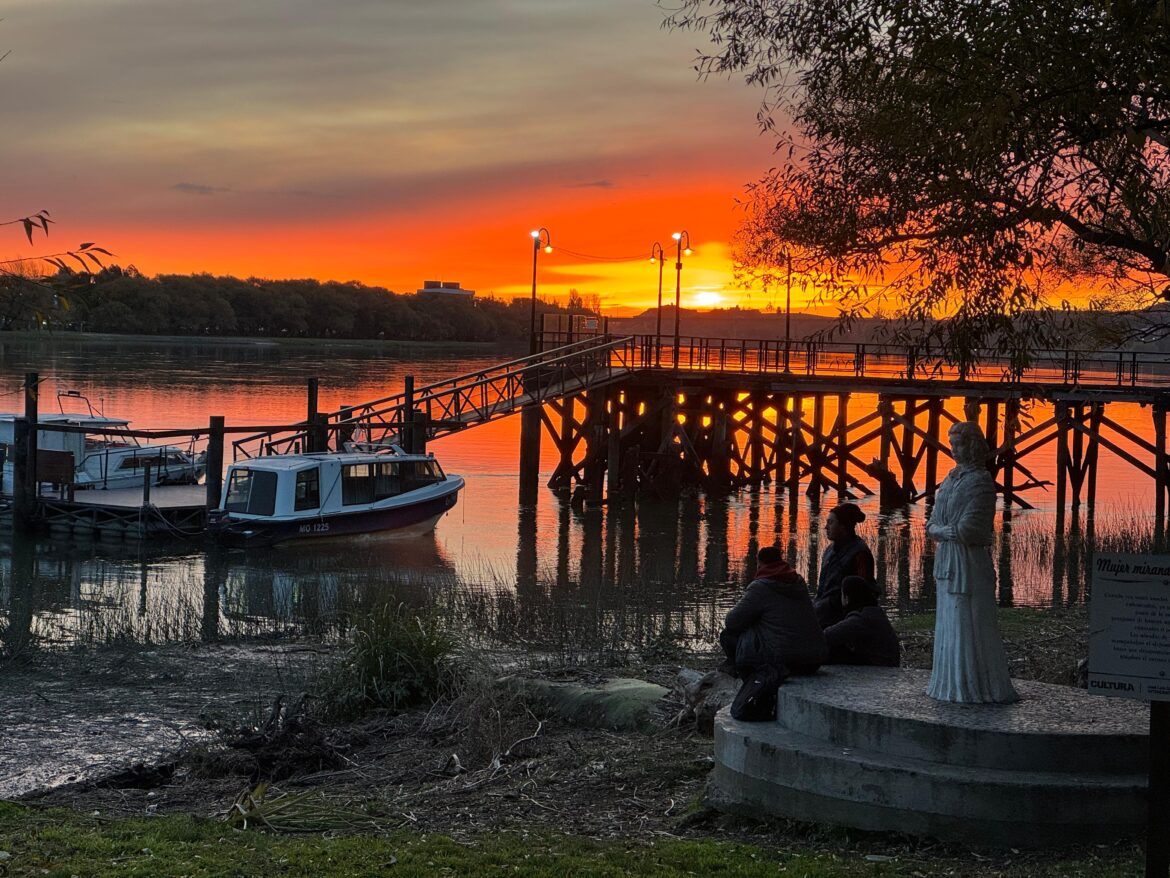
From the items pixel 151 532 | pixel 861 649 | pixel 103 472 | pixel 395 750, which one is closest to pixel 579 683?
pixel 395 750

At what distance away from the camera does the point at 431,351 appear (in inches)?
7352

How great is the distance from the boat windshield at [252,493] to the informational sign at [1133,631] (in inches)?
1056

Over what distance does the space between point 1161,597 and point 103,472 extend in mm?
34285

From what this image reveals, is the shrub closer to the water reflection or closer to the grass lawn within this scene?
the grass lawn

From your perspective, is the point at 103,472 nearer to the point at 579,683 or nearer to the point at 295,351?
the point at 579,683

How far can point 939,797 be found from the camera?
26.9 ft

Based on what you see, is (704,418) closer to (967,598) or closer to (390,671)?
(390,671)

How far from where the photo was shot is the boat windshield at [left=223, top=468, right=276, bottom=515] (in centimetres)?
3180

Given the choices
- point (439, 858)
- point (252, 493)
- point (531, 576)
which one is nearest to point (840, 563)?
point (439, 858)

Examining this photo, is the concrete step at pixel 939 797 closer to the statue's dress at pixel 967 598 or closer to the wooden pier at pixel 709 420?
the statue's dress at pixel 967 598

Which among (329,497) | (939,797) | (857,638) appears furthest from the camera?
(329,497)

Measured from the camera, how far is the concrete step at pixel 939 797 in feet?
26.6

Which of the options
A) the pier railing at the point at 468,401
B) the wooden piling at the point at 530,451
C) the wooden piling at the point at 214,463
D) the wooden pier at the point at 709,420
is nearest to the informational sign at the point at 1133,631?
the wooden piling at the point at 214,463

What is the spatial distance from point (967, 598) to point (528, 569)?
69.2 ft
